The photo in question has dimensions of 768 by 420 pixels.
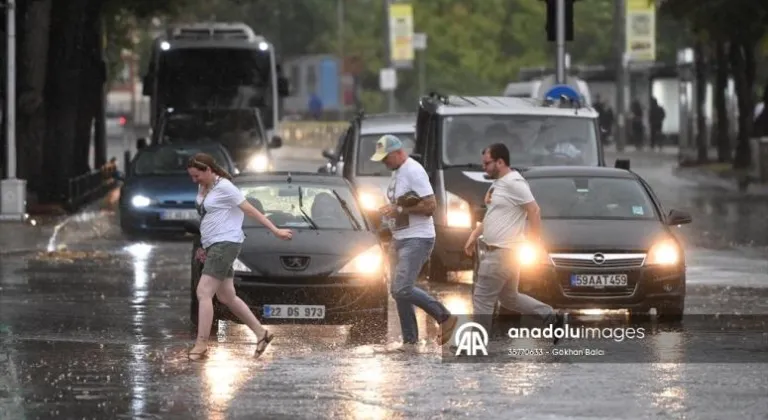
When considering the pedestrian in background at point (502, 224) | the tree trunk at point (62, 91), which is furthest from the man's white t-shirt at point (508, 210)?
the tree trunk at point (62, 91)

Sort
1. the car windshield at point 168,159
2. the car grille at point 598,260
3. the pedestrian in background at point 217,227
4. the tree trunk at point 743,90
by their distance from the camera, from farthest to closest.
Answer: the tree trunk at point 743,90
the car windshield at point 168,159
the car grille at point 598,260
the pedestrian in background at point 217,227

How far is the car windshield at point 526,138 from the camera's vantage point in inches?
910

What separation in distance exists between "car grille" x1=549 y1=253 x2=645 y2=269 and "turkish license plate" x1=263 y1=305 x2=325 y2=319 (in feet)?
7.32

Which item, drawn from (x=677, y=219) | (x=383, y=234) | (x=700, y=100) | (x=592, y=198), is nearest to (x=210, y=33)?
(x=700, y=100)

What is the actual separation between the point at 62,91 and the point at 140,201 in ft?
29.5

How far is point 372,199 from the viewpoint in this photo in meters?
25.7

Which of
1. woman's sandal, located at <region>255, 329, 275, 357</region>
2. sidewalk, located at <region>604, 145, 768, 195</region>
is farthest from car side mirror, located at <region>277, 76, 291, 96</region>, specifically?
woman's sandal, located at <region>255, 329, 275, 357</region>

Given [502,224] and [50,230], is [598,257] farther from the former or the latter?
[50,230]

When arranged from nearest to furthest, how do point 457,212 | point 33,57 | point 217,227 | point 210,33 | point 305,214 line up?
point 217,227, point 305,214, point 457,212, point 33,57, point 210,33

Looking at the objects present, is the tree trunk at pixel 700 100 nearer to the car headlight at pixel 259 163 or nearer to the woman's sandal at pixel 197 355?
the car headlight at pixel 259 163

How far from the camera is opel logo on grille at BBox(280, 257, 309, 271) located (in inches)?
645

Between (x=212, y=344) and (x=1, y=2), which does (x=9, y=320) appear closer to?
(x=212, y=344)

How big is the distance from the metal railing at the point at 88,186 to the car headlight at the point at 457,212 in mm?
10873

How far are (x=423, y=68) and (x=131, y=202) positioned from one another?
6474cm
